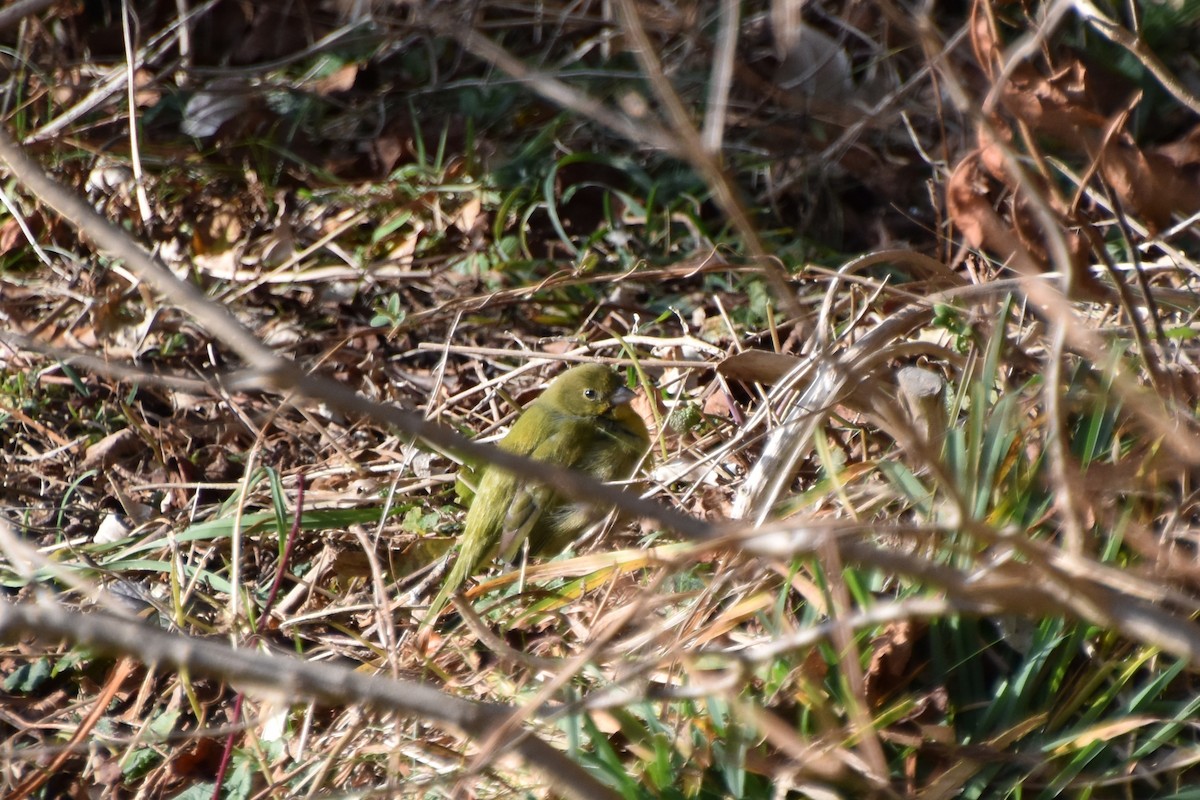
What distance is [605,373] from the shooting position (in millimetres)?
4324

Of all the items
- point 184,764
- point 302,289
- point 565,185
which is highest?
point 565,185

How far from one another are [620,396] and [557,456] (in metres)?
0.32

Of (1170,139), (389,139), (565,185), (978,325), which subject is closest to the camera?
(978,325)

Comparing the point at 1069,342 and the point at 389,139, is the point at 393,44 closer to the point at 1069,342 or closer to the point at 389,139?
the point at 389,139

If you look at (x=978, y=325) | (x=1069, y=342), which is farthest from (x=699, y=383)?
(x=1069, y=342)

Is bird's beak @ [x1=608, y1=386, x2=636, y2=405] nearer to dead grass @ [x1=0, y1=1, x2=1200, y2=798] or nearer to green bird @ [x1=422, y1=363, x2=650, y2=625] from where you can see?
green bird @ [x1=422, y1=363, x2=650, y2=625]

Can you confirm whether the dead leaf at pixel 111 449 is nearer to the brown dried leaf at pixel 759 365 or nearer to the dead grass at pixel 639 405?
the dead grass at pixel 639 405

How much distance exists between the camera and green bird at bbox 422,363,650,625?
3.96 meters

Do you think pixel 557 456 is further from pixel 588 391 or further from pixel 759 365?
pixel 759 365

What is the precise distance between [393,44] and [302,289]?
74.4 inches

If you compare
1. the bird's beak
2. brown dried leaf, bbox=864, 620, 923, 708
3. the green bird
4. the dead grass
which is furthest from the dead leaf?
brown dried leaf, bbox=864, 620, 923, 708

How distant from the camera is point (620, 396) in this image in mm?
4367

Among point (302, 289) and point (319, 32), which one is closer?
point (302, 289)

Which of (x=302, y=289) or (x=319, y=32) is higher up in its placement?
(x=319, y=32)
